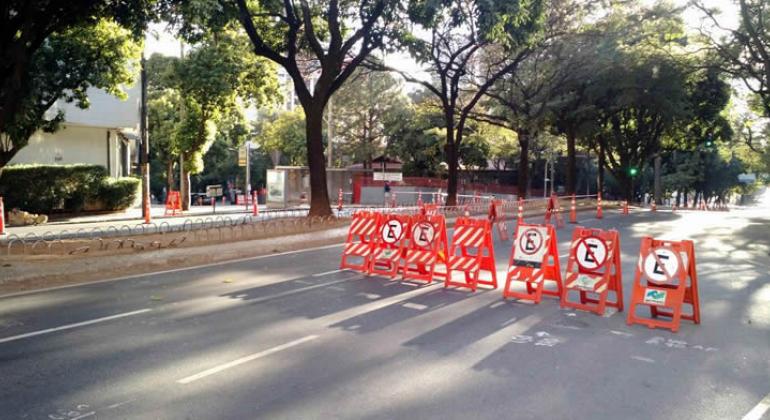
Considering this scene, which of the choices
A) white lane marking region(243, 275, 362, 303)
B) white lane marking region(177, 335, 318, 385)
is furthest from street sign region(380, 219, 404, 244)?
white lane marking region(177, 335, 318, 385)

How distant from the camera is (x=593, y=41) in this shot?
31.2 m

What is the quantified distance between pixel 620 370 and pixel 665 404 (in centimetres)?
96

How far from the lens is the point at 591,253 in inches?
370

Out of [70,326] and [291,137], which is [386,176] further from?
[70,326]

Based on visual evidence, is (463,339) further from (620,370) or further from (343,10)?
(343,10)

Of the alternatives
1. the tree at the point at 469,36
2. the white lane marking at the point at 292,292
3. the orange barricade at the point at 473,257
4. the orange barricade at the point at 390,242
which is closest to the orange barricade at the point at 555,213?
the tree at the point at 469,36

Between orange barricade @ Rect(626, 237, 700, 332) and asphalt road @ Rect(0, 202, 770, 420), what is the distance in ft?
0.80

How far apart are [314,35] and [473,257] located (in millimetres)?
12780

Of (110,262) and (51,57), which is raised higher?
(51,57)

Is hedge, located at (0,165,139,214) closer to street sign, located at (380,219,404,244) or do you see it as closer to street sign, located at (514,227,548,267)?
street sign, located at (380,219,404,244)

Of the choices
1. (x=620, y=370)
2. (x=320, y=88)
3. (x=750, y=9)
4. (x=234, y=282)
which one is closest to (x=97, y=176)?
(x=320, y=88)

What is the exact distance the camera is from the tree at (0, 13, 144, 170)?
46.2ft

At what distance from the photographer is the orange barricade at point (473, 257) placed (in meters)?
11.0

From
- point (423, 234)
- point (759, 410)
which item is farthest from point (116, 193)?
point (759, 410)
